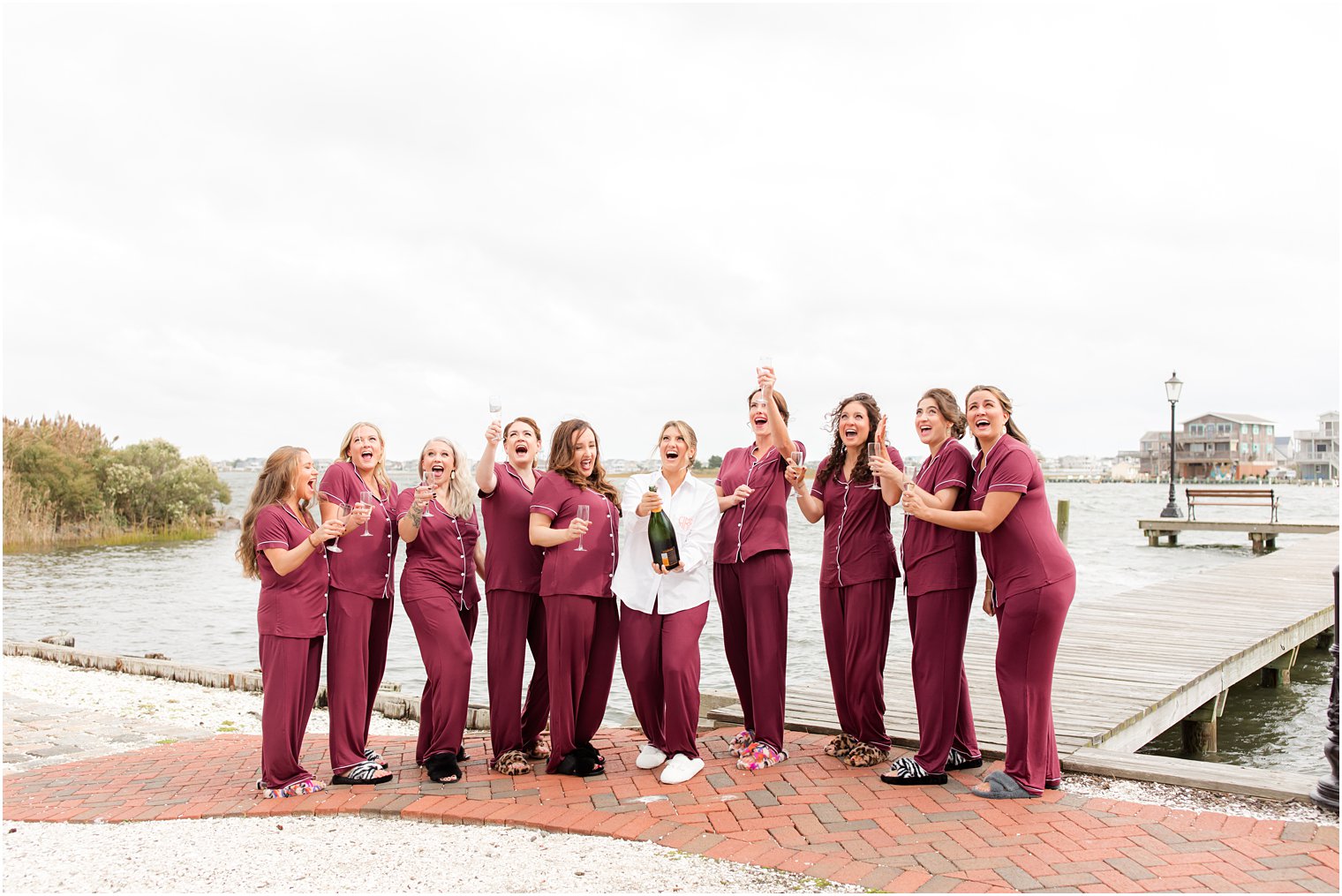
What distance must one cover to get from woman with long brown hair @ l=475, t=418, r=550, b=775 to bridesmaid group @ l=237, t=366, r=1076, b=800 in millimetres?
12

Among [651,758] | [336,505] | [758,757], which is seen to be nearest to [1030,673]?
[758,757]

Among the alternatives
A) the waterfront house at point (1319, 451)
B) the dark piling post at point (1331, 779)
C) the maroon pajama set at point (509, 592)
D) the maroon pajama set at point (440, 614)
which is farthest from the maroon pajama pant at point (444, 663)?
the waterfront house at point (1319, 451)

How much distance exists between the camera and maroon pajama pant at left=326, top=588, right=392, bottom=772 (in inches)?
219

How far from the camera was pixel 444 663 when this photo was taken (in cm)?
571

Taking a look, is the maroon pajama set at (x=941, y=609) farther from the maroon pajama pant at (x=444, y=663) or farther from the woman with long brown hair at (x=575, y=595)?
the maroon pajama pant at (x=444, y=663)

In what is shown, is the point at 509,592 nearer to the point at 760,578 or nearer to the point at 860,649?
the point at 760,578

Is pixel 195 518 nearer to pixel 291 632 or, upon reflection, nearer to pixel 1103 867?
pixel 291 632

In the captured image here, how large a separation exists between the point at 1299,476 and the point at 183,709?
570ft

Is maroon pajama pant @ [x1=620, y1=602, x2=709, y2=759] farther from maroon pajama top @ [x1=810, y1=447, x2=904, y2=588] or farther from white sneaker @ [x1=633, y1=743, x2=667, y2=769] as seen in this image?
maroon pajama top @ [x1=810, y1=447, x2=904, y2=588]

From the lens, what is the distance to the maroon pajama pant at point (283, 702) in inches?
211

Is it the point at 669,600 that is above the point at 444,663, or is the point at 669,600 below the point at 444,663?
above

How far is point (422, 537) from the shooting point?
574 cm

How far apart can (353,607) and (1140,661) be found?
7.08m

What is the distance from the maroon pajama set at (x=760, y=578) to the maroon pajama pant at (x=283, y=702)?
2464mm
